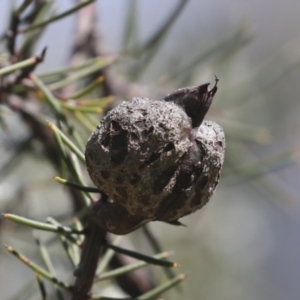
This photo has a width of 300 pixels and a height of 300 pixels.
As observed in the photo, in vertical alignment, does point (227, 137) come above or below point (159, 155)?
above

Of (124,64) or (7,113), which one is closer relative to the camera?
(7,113)

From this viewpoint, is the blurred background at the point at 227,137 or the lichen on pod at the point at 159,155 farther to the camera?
the blurred background at the point at 227,137

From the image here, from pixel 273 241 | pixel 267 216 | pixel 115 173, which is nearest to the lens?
pixel 115 173

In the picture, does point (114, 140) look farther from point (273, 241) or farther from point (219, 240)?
point (273, 241)

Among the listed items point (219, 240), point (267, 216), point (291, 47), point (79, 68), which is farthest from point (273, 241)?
point (79, 68)

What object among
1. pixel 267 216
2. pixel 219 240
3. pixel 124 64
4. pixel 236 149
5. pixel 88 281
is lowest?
pixel 88 281

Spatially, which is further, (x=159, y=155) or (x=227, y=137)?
(x=227, y=137)
